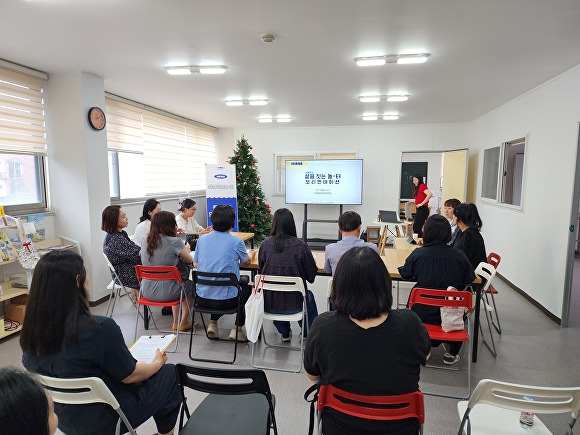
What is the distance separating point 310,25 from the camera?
2.88m

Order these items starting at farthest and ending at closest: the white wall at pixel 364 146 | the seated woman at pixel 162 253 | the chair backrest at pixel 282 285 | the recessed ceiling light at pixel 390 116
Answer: the white wall at pixel 364 146 < the recessed ceiling light at pixel 390 116 < the seated woman at pixel 162 253 < the chair backrest at pixel 282 285

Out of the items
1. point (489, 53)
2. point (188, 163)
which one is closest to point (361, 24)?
point (489, 53)

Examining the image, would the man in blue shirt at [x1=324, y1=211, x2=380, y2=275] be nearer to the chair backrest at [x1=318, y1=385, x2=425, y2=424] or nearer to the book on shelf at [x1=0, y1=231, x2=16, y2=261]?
the chair backrest at [x1=318, y1=385, x2=425, y2=424]

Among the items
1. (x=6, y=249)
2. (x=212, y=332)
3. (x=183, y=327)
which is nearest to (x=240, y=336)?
(x=212, y=332)

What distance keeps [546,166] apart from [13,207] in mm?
6283

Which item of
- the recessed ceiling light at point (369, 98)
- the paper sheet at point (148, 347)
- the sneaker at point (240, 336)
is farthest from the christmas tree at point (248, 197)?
the paper sheet at point (148, 347)

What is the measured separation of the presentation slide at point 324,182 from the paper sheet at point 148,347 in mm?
6446

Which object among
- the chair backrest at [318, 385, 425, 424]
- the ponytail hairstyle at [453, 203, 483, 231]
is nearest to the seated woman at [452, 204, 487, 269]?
the ponytail hairstyle at [453, 203, 483, 231]

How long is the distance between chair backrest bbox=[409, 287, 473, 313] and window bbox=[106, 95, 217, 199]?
4833mm

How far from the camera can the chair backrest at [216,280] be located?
290cm

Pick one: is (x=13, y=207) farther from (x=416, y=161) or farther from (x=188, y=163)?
(x=416, y=161)

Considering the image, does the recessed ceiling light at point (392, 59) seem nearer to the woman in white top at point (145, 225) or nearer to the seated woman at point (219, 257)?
the seated woman at point (219, 257)

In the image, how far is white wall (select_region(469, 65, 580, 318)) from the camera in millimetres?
3824

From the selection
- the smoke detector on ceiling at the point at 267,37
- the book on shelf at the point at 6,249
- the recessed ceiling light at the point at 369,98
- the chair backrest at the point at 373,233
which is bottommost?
the chair backrest at the point at 373,233
